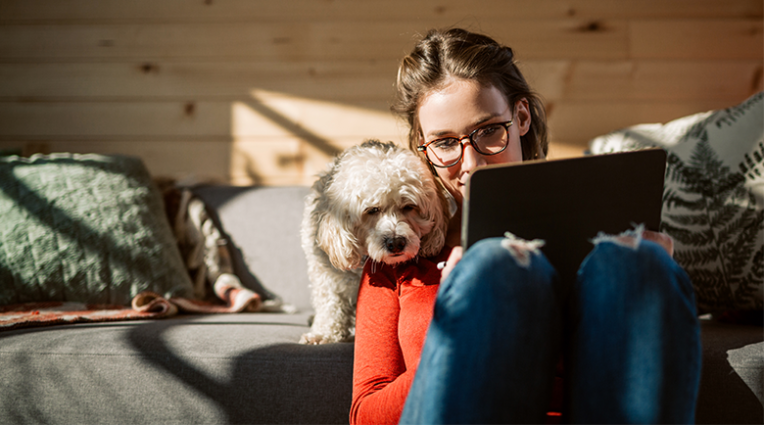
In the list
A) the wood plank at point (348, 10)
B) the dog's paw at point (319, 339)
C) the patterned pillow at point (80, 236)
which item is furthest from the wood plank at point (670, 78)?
the patterned pillow at point (80, 236)

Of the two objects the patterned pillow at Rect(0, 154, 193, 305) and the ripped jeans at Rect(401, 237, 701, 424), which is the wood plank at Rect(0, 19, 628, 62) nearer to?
the patterned pillow at Rect(0, 154, 193, 305)

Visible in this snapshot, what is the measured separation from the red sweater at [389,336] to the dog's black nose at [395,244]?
0.17 feet

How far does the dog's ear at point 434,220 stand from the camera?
44.2 inches

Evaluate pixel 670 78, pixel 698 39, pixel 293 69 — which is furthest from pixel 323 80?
pixel 698 39

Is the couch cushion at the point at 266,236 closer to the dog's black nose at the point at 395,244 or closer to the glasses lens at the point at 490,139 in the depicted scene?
the dog's black nose at the point at 395,244

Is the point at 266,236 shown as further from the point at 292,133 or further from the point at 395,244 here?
the point at 395,244

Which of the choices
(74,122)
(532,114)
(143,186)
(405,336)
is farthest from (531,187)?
(74,122)

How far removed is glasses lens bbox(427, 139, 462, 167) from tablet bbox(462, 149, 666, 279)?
371mm

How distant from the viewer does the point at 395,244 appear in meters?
1.05

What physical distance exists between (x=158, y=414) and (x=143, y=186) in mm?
957

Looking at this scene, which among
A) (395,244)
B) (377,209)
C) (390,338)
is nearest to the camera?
(390,338)

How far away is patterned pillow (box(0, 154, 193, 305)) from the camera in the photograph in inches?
61.0

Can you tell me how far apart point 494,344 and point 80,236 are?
1.56 m

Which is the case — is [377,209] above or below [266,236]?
above
